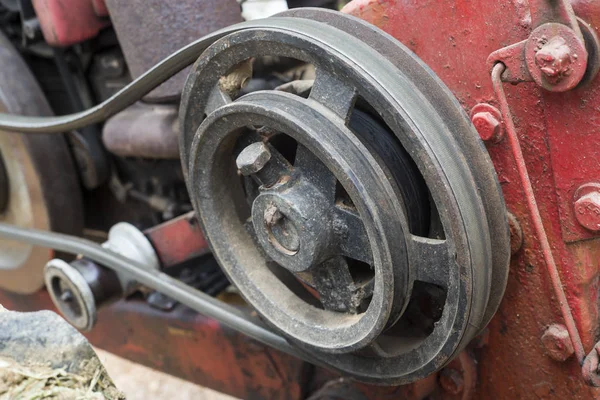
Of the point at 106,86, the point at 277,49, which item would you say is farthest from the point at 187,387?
the point at 277,49

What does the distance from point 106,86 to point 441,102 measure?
1.21 m

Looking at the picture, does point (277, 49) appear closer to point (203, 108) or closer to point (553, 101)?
point (203, 108)

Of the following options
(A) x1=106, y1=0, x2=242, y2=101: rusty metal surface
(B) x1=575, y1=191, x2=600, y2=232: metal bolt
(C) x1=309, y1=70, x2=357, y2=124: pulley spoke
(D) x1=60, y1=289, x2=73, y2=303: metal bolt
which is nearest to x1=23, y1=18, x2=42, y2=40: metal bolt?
(A) x1=106, y1=0, x2=242, y2=101: rusty metal surface

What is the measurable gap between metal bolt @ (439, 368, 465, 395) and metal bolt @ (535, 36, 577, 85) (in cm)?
59

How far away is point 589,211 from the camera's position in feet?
3.03

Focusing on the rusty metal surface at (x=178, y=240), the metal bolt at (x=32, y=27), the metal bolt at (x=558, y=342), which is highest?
the metal bolt at (x=32, y=27)

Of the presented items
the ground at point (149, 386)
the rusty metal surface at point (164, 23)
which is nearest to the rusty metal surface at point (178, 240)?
Answer: the rusty metal surface at point (164, 23)

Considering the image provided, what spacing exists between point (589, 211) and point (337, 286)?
0.39 meters

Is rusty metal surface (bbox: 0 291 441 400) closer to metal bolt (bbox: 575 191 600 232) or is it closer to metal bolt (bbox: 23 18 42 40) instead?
metal bolt (bbox: 575 191 600 232)

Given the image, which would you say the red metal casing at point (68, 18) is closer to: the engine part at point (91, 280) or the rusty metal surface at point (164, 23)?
the rusty metal surface at point (164, 23)

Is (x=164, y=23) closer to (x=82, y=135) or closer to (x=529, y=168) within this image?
(x=82, y=135)

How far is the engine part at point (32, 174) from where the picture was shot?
1.80 m

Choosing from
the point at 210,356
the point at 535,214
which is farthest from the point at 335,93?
the point at 210,356

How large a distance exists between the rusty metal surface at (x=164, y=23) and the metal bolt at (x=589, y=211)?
0.82m
